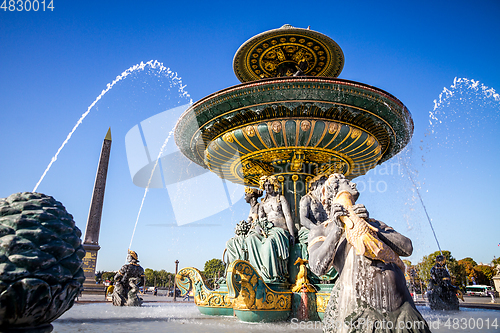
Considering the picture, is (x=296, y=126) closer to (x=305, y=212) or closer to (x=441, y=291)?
(x=305, y=212)

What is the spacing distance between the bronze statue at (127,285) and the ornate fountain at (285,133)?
2.79 m

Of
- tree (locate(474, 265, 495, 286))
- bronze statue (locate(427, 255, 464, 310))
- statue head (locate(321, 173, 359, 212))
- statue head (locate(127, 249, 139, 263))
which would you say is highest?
statue head (locate(321, 173, 359, 212))

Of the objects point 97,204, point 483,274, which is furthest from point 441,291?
point 483,274

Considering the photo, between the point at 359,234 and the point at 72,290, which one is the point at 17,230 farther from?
the point at 359,234

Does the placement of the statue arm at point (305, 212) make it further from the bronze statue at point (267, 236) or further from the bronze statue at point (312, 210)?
the bronze statue at point (267, 236)

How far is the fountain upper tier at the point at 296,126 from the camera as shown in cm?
630

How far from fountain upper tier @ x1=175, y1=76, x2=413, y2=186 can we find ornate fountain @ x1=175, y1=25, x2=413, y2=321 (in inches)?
0.8

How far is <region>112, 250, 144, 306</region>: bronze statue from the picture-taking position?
959cm

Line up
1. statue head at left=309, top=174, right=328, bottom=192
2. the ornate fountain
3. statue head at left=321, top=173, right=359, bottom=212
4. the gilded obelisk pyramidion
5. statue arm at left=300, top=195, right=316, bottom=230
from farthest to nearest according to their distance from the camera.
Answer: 1. the gilded obelisk pyramidion
2. statue head at left=309, top=174, right=328, bottom=192
3. statue arm at left=300, top=195, right=316, bottom=230
4. the ornate fountain
5. statue head at left=321, top=173, right=359, bottom=212

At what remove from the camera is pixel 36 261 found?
1883 millimetres

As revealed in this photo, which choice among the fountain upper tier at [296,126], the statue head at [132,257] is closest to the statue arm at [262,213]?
the fountain upper tier at [296,126]

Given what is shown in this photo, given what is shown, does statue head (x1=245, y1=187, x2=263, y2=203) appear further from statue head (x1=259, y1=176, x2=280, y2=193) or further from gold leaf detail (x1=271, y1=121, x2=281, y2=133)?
gold leaf detail (x1=271, y1=121, x2=281, y2=133)

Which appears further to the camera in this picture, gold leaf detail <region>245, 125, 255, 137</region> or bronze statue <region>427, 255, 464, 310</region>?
bronze statue <region>427, 255, 464, 310</region>

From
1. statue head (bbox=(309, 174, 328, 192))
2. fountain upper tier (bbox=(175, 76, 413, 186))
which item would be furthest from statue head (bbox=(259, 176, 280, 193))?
statue head (bbox=(309, 174, 328, 192))
